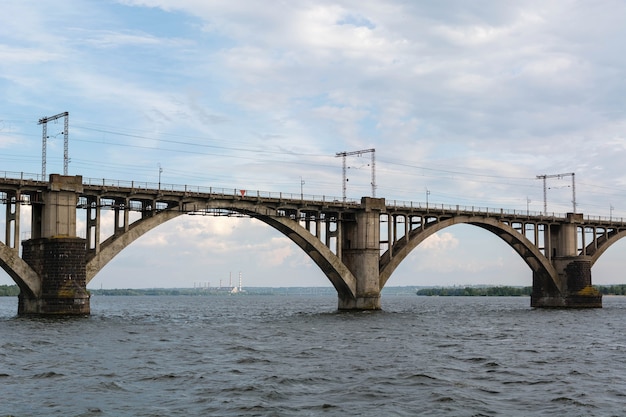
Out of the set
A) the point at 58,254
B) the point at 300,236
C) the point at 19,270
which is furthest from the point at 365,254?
the point at 19,270

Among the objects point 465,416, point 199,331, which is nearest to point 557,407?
point 465,416

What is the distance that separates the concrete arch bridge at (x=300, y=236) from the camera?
66.0m

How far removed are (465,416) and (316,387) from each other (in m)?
7.07

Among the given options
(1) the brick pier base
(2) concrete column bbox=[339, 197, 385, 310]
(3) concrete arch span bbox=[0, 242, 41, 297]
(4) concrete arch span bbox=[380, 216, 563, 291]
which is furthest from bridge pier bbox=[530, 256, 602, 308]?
(3) concrete arch span bbox=[0, 242, 41, 297]

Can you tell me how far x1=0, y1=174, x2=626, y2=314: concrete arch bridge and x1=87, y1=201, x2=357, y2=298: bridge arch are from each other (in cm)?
11

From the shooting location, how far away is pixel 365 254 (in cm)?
8944

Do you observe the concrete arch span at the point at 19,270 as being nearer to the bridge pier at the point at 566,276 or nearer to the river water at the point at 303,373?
the river water at the point at 303,373

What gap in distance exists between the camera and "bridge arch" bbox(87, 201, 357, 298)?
70.4 m

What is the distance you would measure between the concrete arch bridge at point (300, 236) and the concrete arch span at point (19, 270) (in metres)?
0.09

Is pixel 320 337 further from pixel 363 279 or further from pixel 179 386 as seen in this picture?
pixel 363 279

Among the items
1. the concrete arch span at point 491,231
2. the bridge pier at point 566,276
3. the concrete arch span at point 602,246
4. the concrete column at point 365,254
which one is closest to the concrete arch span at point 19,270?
the concrete column at point 365,254

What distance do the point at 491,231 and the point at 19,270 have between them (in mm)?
68963

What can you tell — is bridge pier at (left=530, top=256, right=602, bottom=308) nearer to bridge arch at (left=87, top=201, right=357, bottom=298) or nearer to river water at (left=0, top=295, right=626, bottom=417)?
bridge arch at (left=87, top=201, right=357, bottom=298)

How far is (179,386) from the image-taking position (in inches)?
1164
